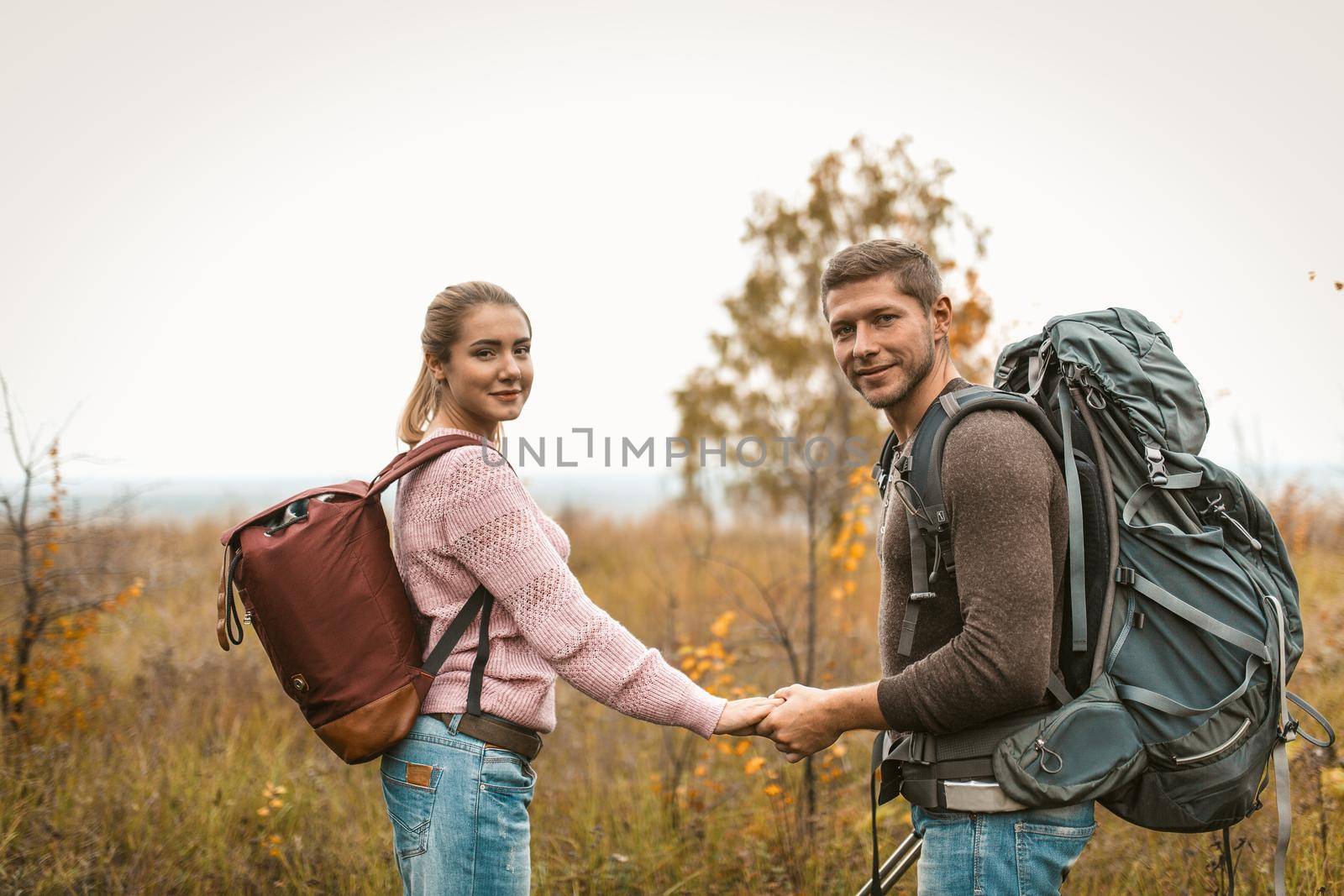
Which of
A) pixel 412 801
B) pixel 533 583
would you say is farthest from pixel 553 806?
pixel 533 583

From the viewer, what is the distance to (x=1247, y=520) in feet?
6.70

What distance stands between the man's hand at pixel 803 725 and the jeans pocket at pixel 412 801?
890 mm

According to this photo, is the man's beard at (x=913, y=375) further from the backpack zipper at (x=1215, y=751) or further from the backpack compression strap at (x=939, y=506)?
the backpack zipper at (x=1215, y=751)

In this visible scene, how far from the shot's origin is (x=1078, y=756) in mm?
1887

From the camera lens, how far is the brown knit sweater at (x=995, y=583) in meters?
1.82

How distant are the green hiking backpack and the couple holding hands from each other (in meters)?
0.08

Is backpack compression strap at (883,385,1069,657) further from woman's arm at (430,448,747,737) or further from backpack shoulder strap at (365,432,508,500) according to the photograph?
backpack shoulder strap at (365,432,508,500)

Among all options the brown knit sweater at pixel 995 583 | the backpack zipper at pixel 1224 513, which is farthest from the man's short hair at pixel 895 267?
the backpack zipper at pixel 1224 513

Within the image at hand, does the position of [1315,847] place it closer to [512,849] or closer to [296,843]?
[512,849]

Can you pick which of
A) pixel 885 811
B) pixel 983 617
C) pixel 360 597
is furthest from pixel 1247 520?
pixel 885 811

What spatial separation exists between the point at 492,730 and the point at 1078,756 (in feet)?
4.37

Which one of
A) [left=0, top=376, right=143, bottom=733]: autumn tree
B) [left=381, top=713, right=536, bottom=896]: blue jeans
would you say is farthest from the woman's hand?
[left=0, top=376, right=143, bottom=733]: autumn tree

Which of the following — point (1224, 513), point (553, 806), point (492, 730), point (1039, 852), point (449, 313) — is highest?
point (449, 313)

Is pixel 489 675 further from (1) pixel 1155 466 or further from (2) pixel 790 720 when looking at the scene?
(1) pixel 1155 466
